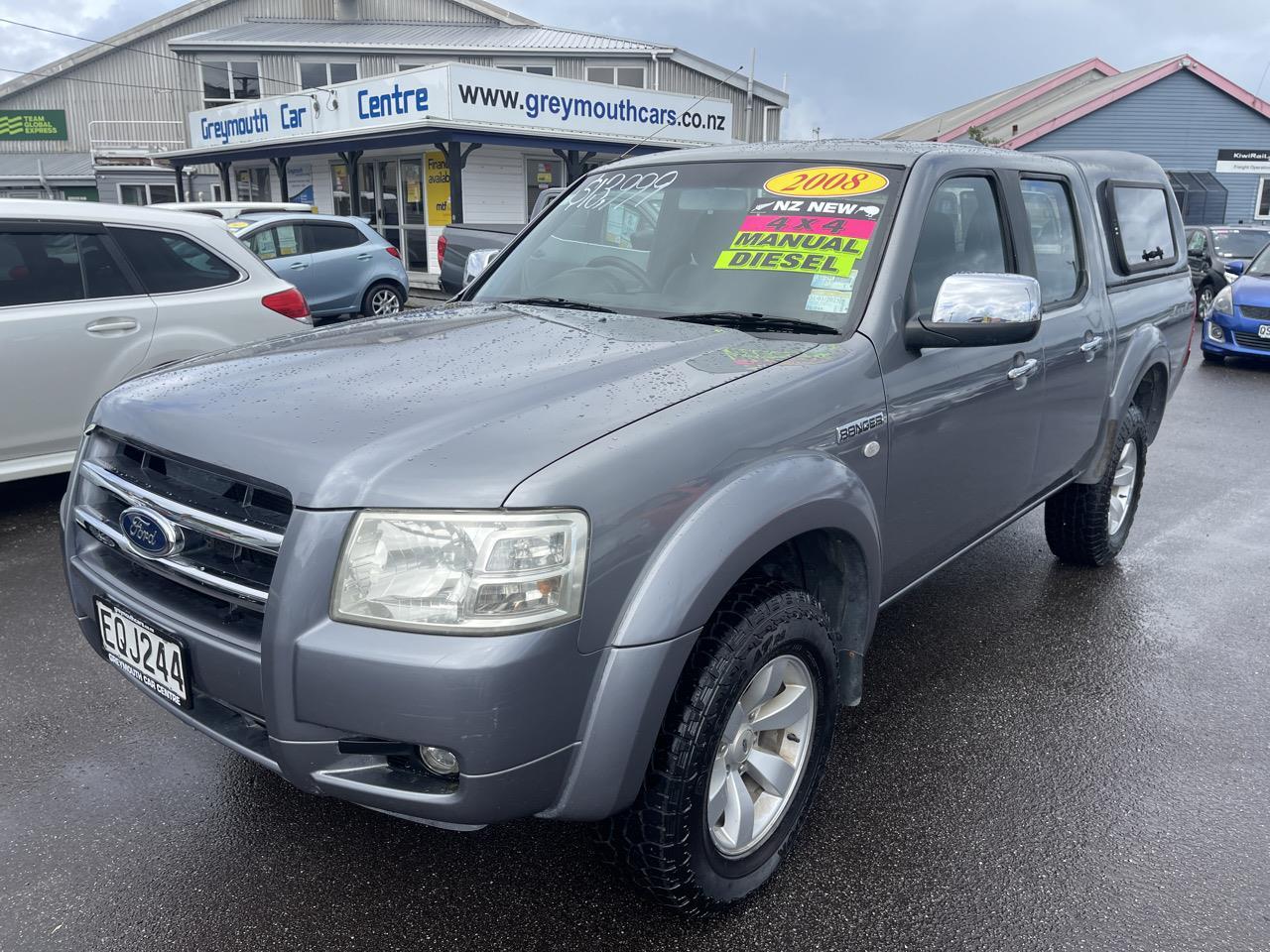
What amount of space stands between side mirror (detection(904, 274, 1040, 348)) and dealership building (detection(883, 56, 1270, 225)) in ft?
83.7

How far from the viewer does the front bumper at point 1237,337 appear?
36.3 feet

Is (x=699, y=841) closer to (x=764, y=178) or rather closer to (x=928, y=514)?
(x=928, y=514)

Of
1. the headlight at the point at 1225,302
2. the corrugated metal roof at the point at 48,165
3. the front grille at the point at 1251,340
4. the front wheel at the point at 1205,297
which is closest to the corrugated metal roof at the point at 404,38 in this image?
the corrugated metal roof at the point at 48,165

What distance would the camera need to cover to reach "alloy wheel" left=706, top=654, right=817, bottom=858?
7.48ft

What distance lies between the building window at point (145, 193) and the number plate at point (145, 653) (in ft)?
106

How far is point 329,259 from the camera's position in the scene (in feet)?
41.7

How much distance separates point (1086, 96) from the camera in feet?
88.6

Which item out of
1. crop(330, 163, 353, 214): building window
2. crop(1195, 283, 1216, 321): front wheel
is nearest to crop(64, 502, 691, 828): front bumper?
crop(1195, 283, 1216, 321): front wheel

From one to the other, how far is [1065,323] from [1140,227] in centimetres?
139

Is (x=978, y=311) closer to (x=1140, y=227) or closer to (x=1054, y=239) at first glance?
(x=1054, y=239)

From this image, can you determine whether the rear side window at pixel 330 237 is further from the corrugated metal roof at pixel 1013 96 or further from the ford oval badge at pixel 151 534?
the corrugated metal roof at pixel 1013 96

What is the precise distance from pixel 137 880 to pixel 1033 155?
4.00m

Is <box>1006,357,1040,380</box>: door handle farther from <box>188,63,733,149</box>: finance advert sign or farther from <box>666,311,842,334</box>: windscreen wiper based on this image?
<box>188,63,733,149</box>: finance advert sign

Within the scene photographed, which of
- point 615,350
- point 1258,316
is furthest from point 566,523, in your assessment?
point 1258,316
